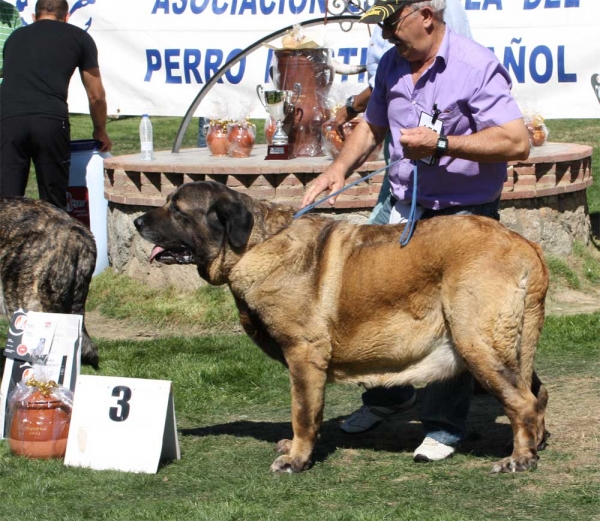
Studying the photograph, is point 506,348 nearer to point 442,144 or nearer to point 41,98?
point 442,144

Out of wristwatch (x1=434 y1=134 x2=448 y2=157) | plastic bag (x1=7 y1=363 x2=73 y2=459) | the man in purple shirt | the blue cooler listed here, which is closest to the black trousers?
the blue cooler

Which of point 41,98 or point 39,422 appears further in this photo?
point 41,98

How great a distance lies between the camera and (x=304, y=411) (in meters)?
4.50

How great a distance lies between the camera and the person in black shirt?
7723mm

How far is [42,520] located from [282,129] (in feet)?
18.2

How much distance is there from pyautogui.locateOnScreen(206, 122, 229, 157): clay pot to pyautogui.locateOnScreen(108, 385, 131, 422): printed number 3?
491 centimetres

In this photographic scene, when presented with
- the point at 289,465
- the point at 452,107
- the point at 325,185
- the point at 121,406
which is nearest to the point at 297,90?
the point at 325,185

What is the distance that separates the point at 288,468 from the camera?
14.8ft

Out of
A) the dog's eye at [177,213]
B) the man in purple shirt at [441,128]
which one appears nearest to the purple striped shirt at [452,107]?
the man in purple shirt at [441,128]

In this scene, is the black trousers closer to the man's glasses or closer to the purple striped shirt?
the purple striped shirt

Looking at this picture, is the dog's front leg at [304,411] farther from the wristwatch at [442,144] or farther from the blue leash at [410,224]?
the wristwatch at [442,144]

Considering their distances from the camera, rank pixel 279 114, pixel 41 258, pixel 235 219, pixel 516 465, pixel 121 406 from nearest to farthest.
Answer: pixel 516 465 → pixel 235 219 → pixel 121 406 → pixel 41 258 → pixel 279 114

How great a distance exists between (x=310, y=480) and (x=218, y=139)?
17.6 ft

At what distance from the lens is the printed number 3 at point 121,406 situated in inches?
180
